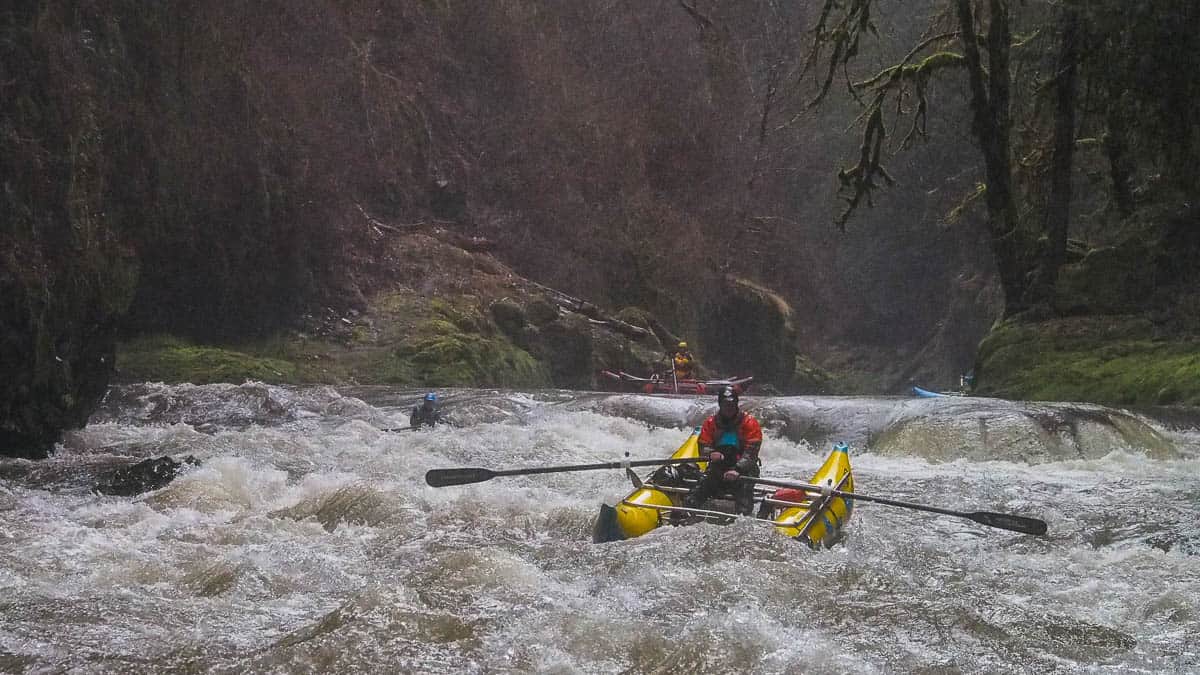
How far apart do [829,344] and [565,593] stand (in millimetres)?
34455

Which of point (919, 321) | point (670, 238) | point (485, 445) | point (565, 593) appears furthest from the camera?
point (919, 321)

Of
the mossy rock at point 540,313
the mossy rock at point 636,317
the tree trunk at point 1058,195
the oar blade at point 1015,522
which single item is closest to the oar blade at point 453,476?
the oar blade at point 1015,522

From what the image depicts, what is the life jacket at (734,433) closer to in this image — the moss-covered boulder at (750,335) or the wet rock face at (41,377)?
the wet rock face at (41,377)

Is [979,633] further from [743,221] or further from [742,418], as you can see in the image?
[743,221]

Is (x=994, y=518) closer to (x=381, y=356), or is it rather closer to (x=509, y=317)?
(x=381, y=356)

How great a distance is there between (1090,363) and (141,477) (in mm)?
11757

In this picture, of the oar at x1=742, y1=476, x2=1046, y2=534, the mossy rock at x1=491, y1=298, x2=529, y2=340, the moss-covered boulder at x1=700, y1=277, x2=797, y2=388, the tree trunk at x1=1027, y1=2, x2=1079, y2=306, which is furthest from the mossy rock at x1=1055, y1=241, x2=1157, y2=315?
the moss-covered boulder at x1=700, y1=277, x2=797, y2=388

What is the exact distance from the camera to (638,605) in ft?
16.6

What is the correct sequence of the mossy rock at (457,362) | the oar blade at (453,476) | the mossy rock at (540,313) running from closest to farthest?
the oar blade at (453,476), the mossy rock at (457,362), the mossy rock at (540,313)

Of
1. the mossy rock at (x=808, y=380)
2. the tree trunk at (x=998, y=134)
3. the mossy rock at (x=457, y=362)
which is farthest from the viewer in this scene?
the mossy rock at (x=808, y=380)

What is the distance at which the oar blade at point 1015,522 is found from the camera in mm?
6191

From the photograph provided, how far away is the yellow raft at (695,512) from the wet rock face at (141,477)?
3238 millimetres

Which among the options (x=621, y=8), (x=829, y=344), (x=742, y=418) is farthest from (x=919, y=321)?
(x=742, y=418)

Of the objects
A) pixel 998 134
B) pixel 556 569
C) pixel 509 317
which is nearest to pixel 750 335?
pixel 509 317
